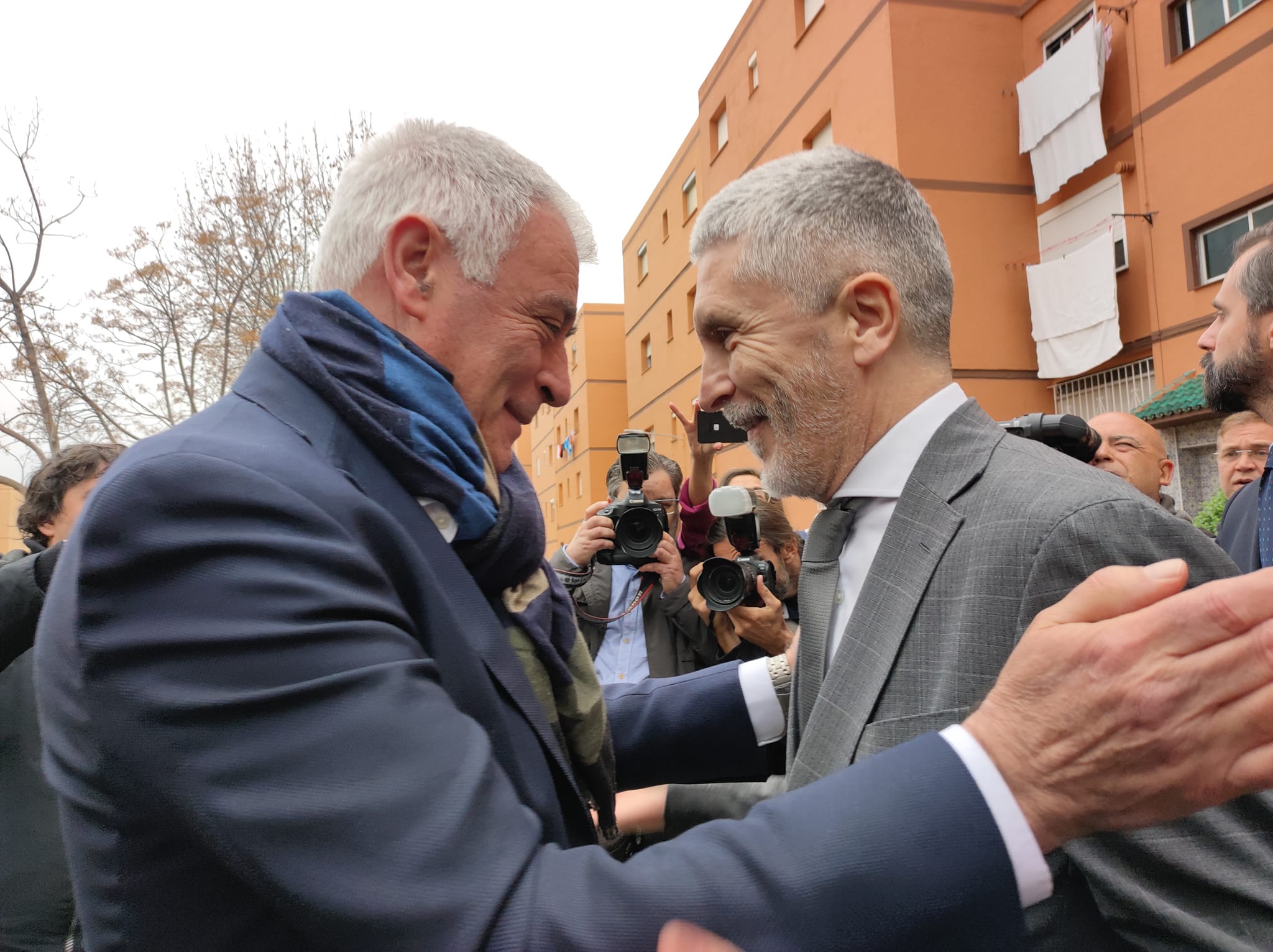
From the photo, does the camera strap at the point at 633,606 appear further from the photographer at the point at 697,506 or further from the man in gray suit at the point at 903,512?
the man in gray suit at the point at 903,512

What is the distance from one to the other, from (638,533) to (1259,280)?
2.46 metres

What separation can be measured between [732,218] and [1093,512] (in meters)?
1.01

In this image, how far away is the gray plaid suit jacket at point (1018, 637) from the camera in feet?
3.93

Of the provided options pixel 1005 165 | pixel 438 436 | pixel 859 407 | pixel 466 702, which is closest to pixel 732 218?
pixel 859 407

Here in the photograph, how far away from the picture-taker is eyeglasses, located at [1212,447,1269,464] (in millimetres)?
5098

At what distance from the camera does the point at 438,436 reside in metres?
1.28

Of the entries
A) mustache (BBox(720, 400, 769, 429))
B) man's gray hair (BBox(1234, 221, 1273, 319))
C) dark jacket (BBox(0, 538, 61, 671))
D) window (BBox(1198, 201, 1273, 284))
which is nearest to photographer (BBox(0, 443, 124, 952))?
dark jacket (BBox(0, 538, 61, 671))

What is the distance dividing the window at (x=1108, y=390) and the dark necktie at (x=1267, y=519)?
8874 millimetres

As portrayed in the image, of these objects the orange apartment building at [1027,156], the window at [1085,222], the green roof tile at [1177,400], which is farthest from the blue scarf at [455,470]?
the window at [1085,222]

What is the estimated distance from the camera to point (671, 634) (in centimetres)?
391

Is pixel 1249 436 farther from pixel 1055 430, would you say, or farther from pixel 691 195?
pixel 691 195

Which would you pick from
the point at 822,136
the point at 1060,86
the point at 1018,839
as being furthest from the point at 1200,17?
the point at 1018,839

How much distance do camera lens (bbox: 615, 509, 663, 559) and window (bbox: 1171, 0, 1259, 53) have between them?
1082cm

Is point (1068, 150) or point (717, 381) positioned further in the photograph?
point (1068, 150)
